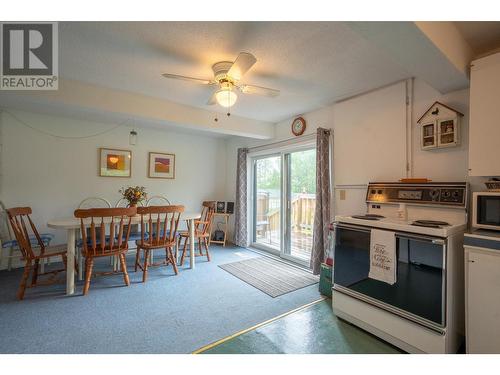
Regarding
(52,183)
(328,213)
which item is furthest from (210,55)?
(52,183)

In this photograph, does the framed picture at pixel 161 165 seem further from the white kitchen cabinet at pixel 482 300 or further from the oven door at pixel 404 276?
the white kitchen cabinet at pixel 482 300

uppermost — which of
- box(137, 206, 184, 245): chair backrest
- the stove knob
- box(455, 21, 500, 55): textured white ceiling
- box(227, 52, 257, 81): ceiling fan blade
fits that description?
box(455, 21, 500, 55): textured white ceiling

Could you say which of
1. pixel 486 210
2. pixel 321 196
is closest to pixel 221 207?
pixel 321 196

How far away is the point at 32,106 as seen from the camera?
313cm

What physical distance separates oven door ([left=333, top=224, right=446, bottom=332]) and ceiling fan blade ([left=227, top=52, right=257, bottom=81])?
1.55m

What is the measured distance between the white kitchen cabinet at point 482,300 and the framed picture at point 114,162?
452cm

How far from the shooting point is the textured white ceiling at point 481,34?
151 cm

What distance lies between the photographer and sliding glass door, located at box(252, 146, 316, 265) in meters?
3.57

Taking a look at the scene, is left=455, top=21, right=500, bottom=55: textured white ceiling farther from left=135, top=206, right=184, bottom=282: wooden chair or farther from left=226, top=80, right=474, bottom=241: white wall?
left=135, top=206, right=184, bottom=282: wooden chair

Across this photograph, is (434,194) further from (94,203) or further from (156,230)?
(94,203)

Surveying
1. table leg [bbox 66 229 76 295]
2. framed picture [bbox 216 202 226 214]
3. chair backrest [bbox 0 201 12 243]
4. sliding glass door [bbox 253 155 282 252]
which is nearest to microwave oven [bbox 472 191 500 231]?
sliding glass door [bbox 253 155 282 252]

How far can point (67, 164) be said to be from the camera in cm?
365
